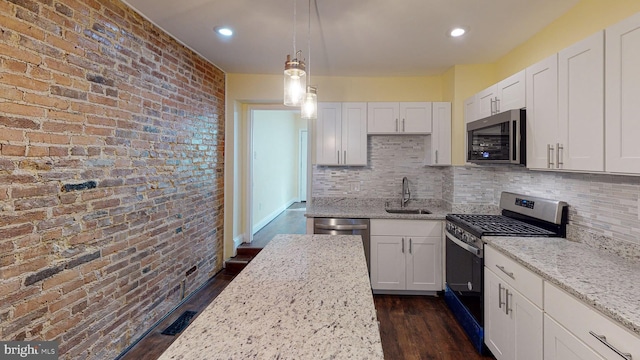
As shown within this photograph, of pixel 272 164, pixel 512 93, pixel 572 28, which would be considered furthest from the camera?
pixel 272 164

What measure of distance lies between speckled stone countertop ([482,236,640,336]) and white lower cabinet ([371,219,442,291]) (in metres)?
0.99

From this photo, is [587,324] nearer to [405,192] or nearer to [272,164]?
[405,192]

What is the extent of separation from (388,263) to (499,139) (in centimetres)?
163

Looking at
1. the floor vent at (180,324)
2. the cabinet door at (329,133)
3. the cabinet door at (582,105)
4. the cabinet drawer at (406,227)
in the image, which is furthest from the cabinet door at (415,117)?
the floor vent at (180,324)

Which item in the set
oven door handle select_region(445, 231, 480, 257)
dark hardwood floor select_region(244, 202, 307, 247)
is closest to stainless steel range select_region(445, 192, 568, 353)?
oven door handle select_region(445, 231, 480, 257)

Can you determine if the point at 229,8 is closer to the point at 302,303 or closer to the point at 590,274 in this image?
the point at 302,303

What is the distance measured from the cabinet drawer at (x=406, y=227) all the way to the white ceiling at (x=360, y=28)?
173 cm

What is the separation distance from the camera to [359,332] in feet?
3.07

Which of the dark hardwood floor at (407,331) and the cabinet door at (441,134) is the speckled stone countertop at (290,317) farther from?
the cabinet door at (441,134)

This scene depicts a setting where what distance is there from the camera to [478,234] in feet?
7.21

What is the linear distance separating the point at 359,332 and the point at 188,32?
8.94ft

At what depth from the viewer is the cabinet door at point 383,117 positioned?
342cm

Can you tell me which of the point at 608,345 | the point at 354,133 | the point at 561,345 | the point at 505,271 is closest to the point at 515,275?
the point at 505,271

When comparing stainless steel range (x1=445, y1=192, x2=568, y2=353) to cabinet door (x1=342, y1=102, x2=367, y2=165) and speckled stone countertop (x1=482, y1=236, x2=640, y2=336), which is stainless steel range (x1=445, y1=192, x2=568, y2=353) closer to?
speckled stone countertop (x1=482, y1=236, x2=640, y2=336)
